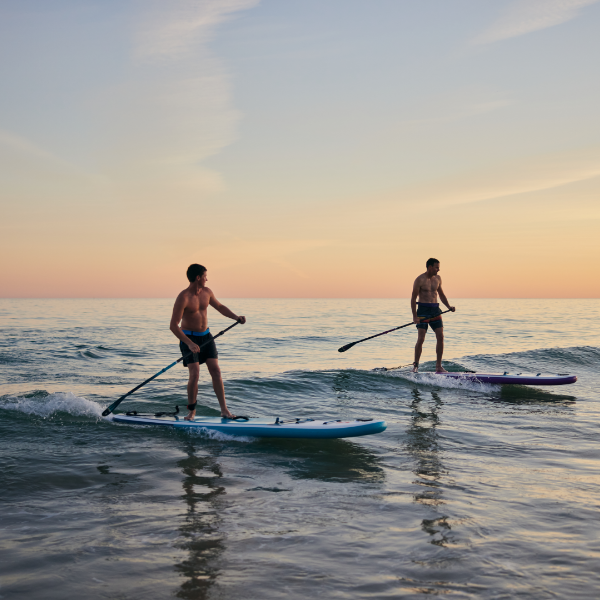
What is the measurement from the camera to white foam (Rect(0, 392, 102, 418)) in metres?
7.97

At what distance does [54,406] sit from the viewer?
8.16 meters

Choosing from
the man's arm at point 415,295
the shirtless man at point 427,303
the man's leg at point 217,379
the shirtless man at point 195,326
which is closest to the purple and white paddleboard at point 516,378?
the shirtless man at point 427,303

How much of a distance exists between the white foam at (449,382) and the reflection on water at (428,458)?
1.46 m

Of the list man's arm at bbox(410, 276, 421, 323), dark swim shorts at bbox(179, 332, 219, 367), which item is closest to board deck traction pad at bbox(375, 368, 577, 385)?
man's arm at bbox(410, 276, 421, 323)

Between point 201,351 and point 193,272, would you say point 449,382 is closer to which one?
point 201,351

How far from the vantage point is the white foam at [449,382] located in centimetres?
1106

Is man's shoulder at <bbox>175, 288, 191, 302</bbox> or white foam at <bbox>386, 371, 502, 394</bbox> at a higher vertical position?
man's shoulder at <bbox>175, 288, 191, 302</bbox>

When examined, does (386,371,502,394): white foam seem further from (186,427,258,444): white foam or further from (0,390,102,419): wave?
(0,390,102,419): wave

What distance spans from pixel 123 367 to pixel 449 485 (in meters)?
12.1

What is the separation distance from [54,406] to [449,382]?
25.2 ft

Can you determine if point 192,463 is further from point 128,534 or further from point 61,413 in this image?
point 61,413

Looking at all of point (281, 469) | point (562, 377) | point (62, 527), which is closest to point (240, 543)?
point (62, 527)

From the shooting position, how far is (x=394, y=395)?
10.5 meters

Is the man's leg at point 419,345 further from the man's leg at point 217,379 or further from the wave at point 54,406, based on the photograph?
the wave at point 54,406
